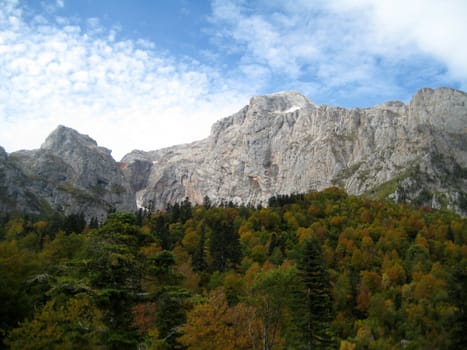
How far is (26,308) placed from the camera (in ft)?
111

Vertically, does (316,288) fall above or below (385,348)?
above

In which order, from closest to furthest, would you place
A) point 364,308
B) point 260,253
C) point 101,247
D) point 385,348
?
point 101,247
point 385,348
point 364,308
point 260,253

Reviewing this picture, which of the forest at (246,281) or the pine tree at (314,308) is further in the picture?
the pine tree at (314,308)

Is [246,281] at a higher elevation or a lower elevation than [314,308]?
lower

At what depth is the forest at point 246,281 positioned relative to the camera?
19828 mm

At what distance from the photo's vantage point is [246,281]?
2562 inches

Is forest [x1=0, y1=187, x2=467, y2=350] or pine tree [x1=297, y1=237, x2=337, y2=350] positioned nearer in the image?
forest [x1=0, y1=187, x2=467, y2=350]

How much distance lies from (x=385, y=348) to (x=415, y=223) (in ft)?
218

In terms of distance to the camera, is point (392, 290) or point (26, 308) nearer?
point (26, 308)

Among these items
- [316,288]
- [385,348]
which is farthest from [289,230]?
→ [316,288]

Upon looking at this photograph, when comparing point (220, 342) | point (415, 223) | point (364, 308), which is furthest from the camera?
point (415, 223)

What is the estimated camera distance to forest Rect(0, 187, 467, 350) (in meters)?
19.8

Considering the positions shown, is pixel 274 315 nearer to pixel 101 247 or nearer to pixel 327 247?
pixel 101 247

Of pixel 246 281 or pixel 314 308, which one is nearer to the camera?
pixel 314 308
